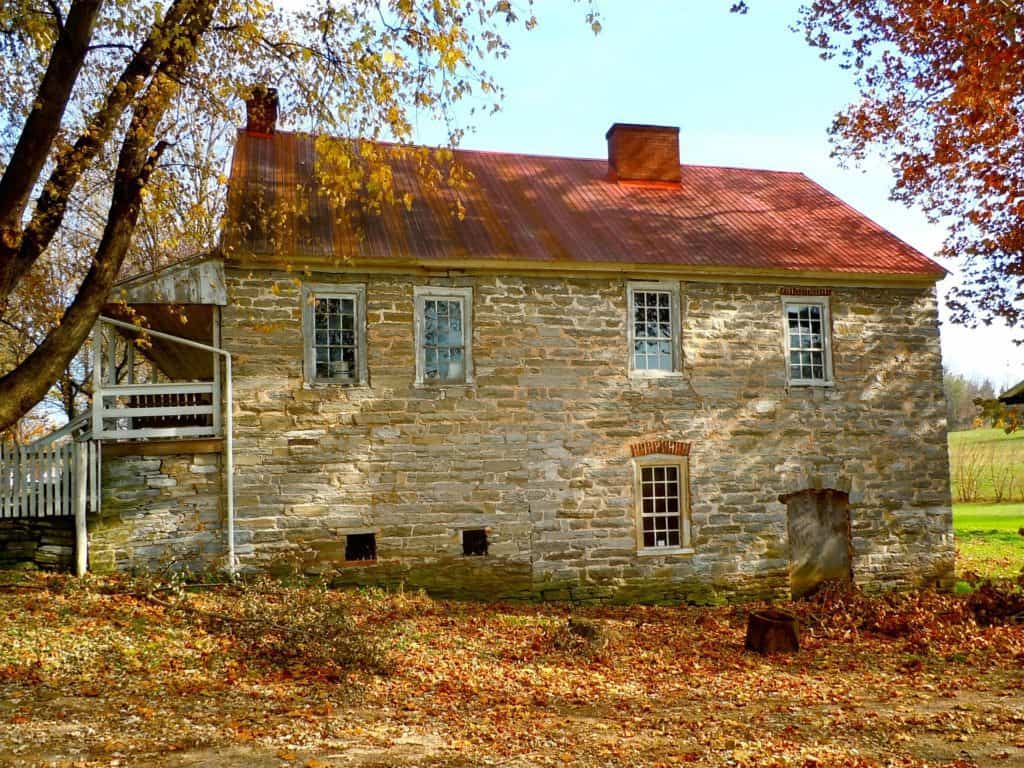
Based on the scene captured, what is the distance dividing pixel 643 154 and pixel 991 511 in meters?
18.7

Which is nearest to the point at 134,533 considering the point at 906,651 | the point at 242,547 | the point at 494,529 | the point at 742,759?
the point at 242,547

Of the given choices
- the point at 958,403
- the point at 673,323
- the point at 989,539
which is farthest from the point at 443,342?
the point at 958,403

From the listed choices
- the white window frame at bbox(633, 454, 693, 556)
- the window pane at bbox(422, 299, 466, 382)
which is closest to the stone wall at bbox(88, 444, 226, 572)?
the window pane at bbox(422, 299, 466, 382)

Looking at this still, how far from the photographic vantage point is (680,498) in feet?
46.2

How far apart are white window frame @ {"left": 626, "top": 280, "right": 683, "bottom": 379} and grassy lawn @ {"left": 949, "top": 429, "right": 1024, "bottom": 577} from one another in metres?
8.93

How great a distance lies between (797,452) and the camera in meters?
14.7

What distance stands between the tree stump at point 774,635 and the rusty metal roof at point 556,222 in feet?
20.5

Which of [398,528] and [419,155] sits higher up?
[419,155]

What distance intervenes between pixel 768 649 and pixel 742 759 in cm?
438

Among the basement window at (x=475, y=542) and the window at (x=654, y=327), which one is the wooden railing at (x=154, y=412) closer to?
the basement window at (x=475, y=542)

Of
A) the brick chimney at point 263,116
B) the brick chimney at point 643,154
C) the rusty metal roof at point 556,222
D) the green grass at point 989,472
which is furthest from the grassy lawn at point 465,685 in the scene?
the green grass at point 989,472

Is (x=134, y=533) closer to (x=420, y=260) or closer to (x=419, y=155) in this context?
(x=420, y=260)

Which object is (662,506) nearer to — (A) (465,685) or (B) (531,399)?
(B) (531,399)

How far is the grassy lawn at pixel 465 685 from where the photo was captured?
21.1 ft
